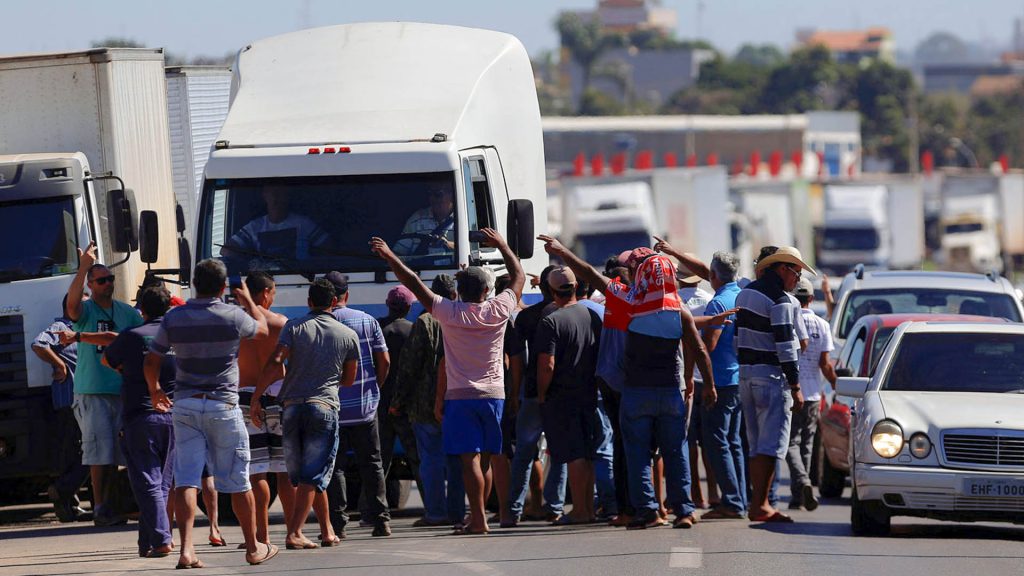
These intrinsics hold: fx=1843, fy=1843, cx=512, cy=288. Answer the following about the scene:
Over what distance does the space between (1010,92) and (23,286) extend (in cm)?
16360

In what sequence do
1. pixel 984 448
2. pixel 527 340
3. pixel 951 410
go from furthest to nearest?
pixel 527 340, pixel 951 410, pixel 984 448

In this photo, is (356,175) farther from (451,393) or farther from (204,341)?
(204,341)

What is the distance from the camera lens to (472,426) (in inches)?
475

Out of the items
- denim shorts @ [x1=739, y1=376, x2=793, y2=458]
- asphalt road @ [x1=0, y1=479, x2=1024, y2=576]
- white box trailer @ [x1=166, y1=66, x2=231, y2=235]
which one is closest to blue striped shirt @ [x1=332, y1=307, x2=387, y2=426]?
asphalt road @ [x1=0, y1=479, x2=1024, y2=576]

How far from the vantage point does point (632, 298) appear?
39.4 ft

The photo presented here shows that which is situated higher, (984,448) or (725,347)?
(725,347)

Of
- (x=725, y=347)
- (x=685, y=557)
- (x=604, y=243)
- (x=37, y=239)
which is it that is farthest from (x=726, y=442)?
(x=604, y=243)

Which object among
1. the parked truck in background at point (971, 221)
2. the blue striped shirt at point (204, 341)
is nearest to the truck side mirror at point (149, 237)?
the blue striped shirt at point (204, 341)

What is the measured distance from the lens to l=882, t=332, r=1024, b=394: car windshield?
489 inches

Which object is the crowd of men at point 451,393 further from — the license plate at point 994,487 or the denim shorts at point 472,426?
the license plate at point 994,487

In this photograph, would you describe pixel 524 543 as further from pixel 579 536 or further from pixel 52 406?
pixel 52 406

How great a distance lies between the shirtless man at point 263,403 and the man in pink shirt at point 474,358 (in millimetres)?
826

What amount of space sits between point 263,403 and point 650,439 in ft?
8.56

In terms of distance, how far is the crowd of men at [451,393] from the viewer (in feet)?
35.4
